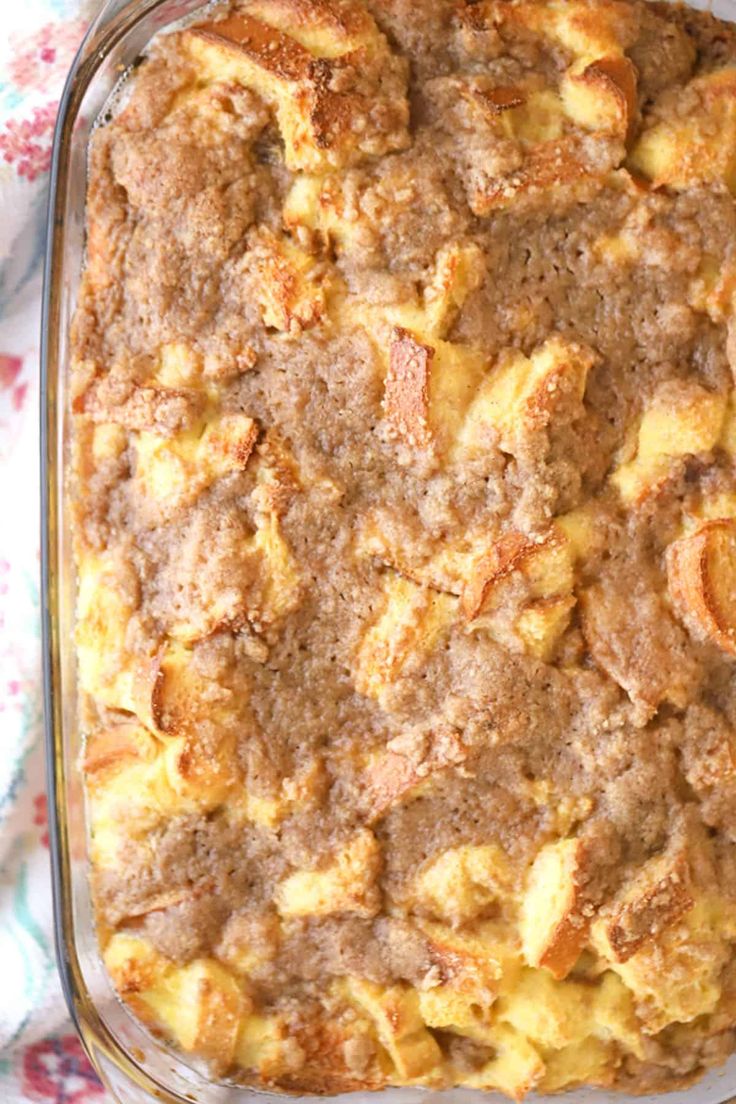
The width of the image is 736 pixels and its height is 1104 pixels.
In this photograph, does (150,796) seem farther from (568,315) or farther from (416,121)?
(416,121)

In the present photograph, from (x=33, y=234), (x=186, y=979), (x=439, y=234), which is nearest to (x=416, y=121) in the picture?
(x=439, y=234)

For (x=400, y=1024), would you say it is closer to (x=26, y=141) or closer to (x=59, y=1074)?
(x=59, y=1074)

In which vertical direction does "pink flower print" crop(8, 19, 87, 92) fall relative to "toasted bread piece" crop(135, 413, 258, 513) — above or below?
above

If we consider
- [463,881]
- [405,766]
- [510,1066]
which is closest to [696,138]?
[405,766]

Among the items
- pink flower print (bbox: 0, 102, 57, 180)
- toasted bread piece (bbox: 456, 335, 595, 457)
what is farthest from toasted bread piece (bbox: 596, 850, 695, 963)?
pink flower print (bbox: 0, 102, 57, 180)

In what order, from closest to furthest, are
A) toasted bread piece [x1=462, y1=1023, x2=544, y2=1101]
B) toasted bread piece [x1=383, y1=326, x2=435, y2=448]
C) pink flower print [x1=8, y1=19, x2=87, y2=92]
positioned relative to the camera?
toasted bread piece [x1=383, y1=326, x2=435, y2=448]
toasted bread piece [x1=462, y1=1023, x2=544, y2=1101]
pink flower print [x1=8, y1=19, x2=87, y2=92]

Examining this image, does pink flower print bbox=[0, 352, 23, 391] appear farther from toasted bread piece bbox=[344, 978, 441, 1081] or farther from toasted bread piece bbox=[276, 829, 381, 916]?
toasted bread piece bbox=[344, 978, 441, 1081]

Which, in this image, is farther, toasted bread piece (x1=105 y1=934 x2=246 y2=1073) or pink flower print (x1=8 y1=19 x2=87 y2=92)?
pink flower print (x1=8 y1=19 x2=87 y2=92)
